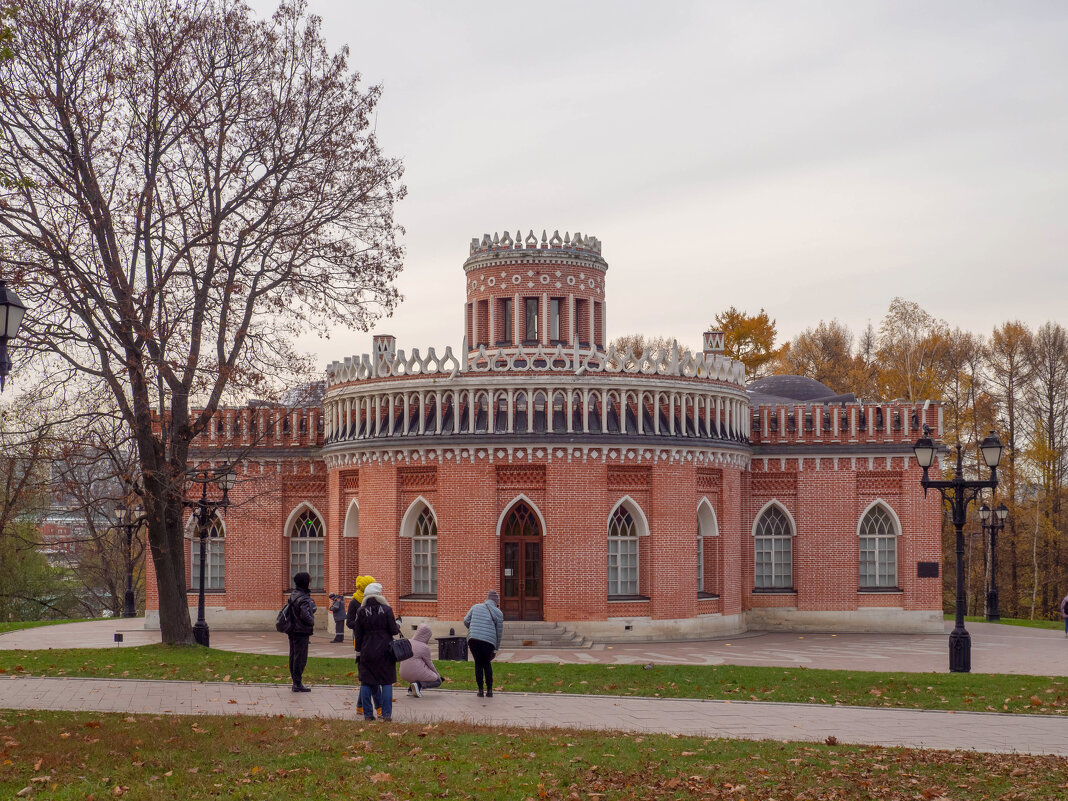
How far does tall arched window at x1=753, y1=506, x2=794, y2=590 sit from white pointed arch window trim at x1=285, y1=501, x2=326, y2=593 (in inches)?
486

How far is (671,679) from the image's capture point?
18.6 metres

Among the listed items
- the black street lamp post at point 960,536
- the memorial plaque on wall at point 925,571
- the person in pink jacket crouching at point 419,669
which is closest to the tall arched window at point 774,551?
the memorial plaque on wall at point 925,571

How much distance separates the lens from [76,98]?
20.8m

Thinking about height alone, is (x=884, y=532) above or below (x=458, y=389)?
below

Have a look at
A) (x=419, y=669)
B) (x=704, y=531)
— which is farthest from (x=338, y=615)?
(x=419, y=669)

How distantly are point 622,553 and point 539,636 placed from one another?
129 inches

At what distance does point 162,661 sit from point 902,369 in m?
40.0

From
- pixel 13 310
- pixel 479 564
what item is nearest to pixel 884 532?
pixel 479 564

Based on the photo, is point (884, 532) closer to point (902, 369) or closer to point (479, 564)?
point (479, 564)

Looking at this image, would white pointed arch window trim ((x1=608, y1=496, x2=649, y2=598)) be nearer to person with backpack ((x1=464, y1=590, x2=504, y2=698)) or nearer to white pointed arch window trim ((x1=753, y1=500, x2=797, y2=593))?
white pointed arch window trim ((x1=753, y1=500, x2=797, y2=593))

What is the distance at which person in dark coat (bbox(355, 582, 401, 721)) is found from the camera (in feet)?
45.6

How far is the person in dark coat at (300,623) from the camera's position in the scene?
1581cm

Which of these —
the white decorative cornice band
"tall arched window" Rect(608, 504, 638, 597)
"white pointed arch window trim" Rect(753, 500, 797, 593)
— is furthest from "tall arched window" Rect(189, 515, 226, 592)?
"white pointed arch window trim" Rect(753, 500, 797, 593)

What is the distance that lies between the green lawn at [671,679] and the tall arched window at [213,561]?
1183 centimetres
